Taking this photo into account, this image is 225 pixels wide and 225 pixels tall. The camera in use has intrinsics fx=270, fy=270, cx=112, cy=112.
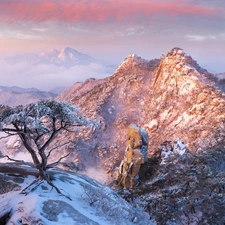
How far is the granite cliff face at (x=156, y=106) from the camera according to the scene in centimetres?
3534

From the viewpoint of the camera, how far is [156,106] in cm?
4594

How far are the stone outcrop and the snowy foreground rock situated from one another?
16577 mm

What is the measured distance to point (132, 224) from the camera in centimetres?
1255

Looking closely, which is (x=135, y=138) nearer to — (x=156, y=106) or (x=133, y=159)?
(x=133, y=159)

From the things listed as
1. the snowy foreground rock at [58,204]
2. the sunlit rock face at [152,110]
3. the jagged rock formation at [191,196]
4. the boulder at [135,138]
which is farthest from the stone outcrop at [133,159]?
the snowy foreground rock at [58,204]

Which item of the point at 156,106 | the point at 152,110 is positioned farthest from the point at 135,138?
the point at 156,106

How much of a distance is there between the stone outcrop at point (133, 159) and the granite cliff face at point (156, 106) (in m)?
3.21

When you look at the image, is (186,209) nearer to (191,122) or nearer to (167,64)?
(191,122)

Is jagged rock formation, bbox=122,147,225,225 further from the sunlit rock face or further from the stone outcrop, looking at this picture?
the sunlit rock face

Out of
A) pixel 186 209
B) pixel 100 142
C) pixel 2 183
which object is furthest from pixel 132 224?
pixel 100 142

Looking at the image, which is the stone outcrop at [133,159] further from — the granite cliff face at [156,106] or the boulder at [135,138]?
the granite cliff face at [156,106]

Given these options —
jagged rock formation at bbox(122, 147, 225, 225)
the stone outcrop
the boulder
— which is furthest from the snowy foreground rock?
the boulder

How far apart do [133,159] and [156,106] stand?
16.0 metres

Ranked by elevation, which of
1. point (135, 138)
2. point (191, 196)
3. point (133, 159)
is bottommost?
point (133, 159)
